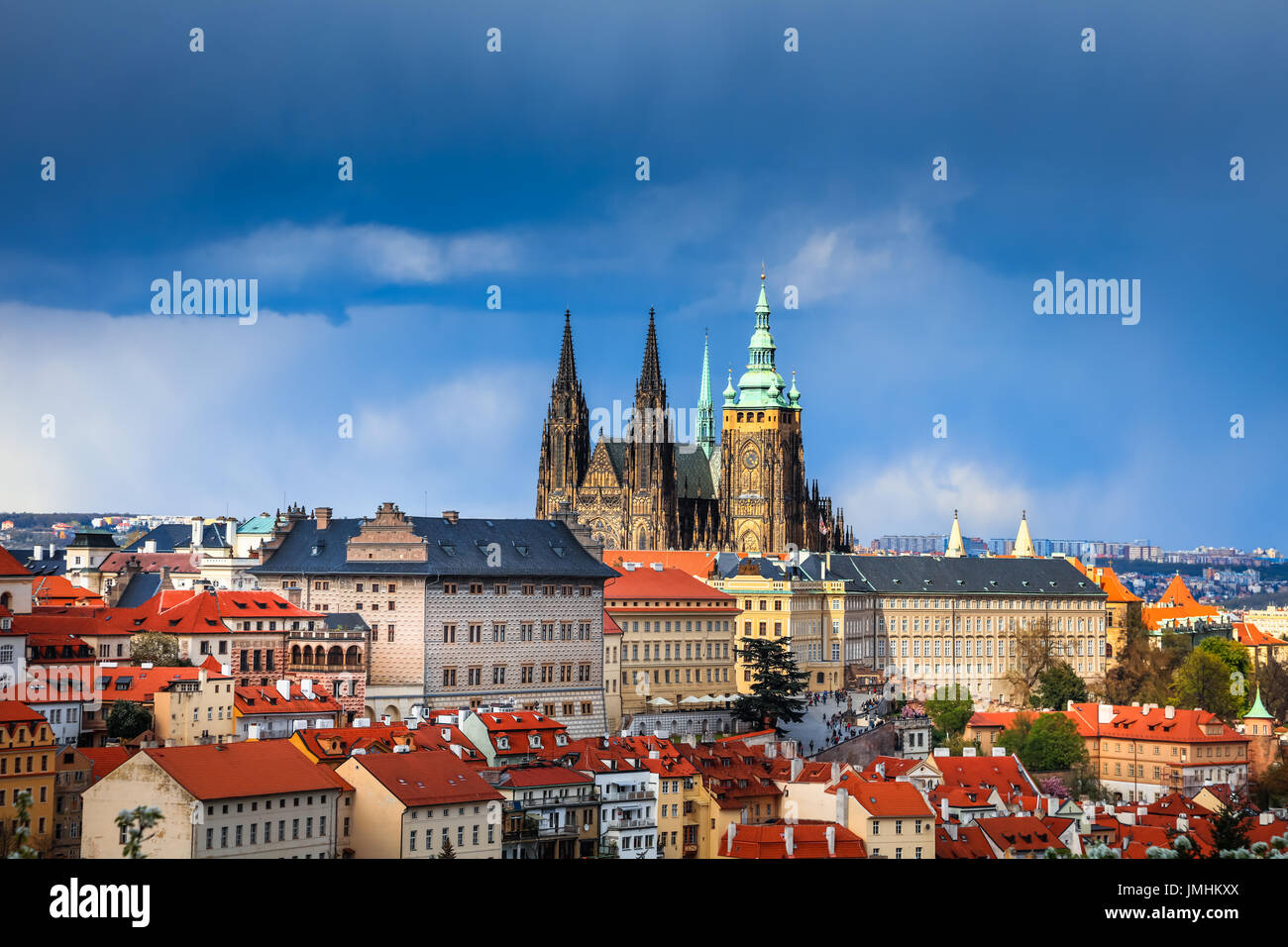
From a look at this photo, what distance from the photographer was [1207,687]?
116438 millimetres

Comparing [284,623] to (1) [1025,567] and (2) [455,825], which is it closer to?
(2) [455,825]

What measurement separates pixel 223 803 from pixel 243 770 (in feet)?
8.13

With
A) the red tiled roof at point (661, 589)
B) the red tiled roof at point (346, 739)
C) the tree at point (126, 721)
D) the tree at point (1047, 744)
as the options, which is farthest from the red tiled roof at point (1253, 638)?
the tree at point (126, 721)

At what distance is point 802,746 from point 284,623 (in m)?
Answer: 21.5

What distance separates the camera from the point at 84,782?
2206 inches

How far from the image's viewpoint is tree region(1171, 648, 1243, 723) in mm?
114125

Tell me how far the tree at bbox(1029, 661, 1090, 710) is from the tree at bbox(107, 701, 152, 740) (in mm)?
55417

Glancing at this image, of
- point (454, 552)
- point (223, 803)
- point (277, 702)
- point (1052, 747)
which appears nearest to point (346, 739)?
point (277, 702)

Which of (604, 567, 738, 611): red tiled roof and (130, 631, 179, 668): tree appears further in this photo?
(604, 567, 738, 611): red tiled roof

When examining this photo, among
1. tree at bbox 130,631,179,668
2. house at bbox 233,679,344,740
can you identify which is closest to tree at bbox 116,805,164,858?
house at bbox 233,679,344,740

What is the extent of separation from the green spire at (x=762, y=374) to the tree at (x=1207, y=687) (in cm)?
4437

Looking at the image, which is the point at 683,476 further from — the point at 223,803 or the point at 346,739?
the point at 223,803

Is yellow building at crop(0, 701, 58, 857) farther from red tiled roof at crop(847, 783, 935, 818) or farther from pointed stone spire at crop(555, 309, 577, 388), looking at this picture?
pointed stone spire at crop(555, 309, 577, 388)
